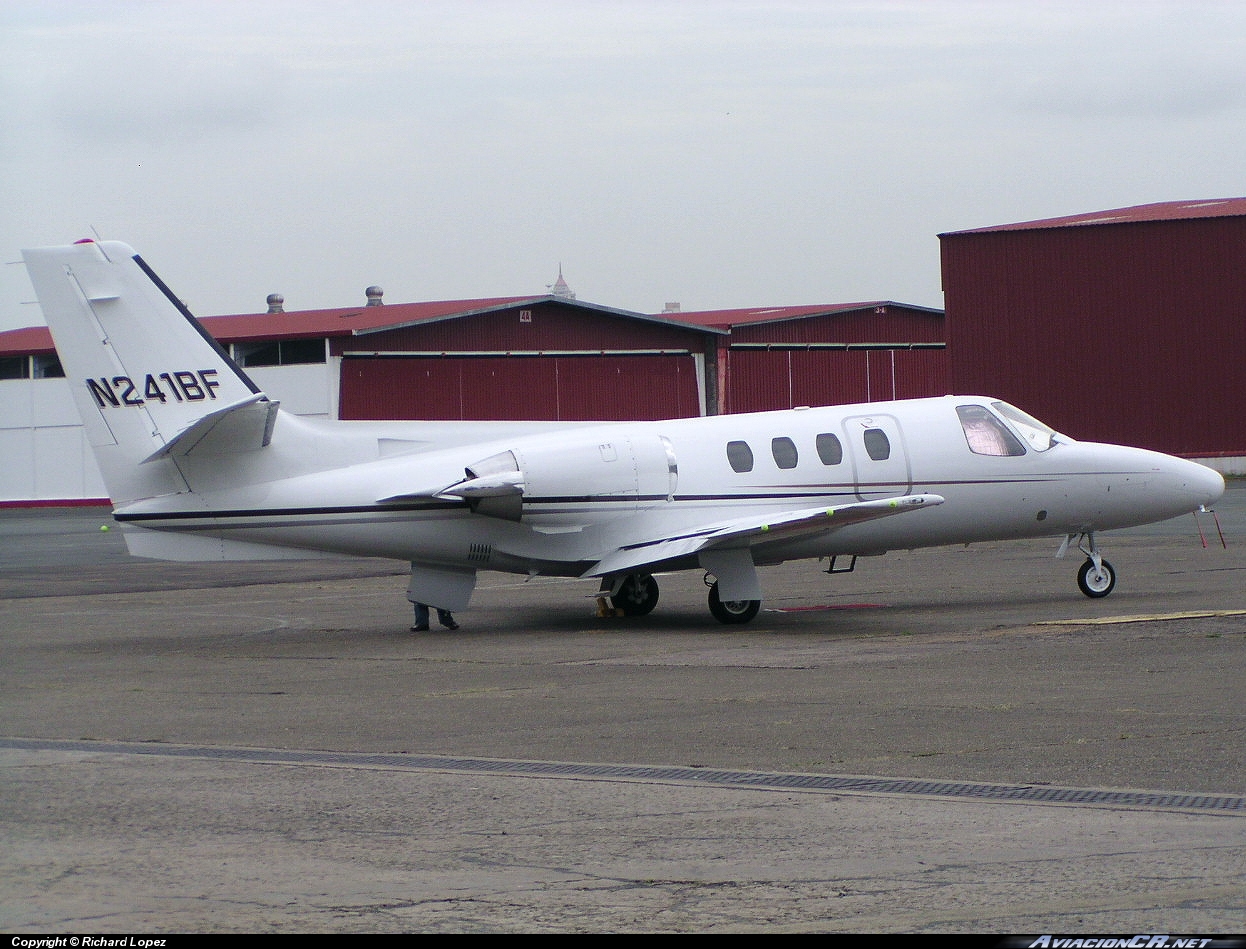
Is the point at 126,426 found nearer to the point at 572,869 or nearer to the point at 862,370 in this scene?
the point at 572,869

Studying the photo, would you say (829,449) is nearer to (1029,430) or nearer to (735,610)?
(735,610)

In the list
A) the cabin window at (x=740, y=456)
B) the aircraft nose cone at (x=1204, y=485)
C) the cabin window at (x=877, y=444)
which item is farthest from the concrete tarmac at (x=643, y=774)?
the cabin window at (x=877, y=444)

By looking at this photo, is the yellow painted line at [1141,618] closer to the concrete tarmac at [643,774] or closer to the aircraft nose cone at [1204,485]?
the concrete tarmac at [643,774]

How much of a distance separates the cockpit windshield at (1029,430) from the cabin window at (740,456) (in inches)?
148

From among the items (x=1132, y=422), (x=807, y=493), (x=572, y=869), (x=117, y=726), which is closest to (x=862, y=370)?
(x=1132, y=422)

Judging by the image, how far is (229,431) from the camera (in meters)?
18.9

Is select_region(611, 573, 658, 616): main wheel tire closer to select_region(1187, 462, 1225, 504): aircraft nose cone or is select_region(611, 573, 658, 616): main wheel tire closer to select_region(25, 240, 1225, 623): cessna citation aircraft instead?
select_region(25, 240, 1225, 623): cessna citation aircraft

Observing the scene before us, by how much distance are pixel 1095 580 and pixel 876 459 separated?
11.7ft

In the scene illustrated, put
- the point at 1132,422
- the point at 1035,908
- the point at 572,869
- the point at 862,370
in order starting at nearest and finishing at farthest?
the point at 1035,908, the point at 572,869, the point at 1132,422, the point at 862,370

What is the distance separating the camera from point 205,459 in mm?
18953

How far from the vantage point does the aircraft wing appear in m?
19.4

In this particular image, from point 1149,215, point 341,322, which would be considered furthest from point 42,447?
point 1149,215

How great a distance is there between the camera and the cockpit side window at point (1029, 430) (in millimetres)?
22141
